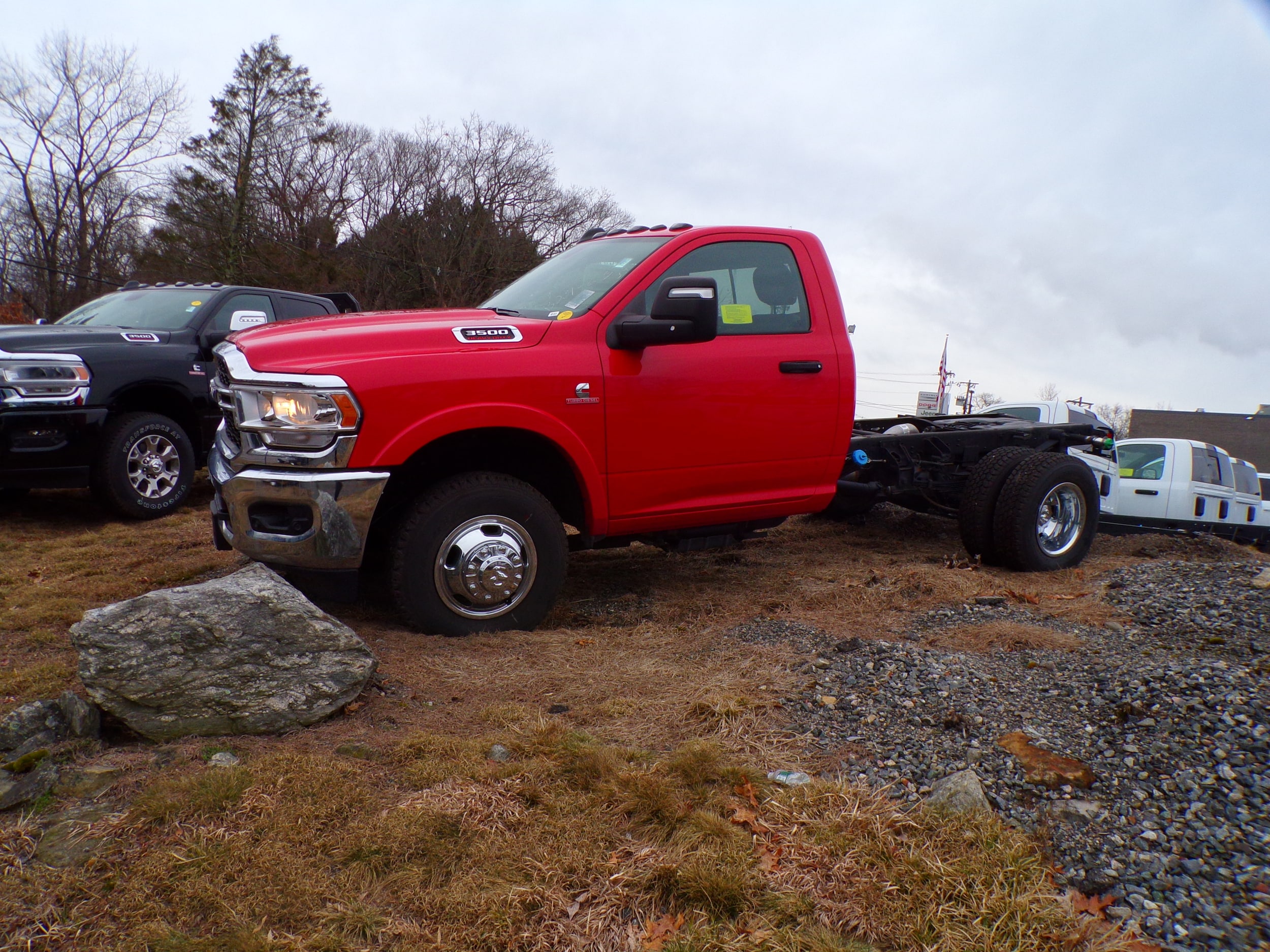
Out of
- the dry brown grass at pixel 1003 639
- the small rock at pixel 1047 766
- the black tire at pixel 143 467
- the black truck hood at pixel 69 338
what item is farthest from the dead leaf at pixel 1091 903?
the black truck hood at pixel 69 338

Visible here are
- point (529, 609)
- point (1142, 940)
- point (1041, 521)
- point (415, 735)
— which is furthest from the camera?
point (1041, 521)

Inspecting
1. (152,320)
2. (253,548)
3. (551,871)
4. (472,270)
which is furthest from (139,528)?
(472,270)

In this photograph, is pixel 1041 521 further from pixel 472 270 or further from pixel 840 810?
pixel 472 270

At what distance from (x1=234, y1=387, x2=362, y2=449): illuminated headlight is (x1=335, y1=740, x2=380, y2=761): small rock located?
1.39 m

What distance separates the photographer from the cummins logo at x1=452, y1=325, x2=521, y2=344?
4188mm

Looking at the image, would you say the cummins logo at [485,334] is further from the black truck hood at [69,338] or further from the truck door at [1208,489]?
the truck door at [1208,489]

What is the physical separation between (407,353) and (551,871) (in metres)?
2.46

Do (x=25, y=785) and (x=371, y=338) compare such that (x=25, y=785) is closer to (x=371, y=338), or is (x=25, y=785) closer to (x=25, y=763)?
(x=25, y=763)

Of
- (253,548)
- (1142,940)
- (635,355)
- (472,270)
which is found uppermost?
(472,270)

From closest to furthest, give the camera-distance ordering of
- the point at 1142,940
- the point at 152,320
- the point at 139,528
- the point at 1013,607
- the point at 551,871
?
the point at 1142,940 → the point at 551,871 → the point at 1013,607 → the point at 139,528 → the point at 152,320

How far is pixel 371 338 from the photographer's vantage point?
13.3ft

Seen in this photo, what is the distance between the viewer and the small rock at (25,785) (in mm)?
Answer: 2641

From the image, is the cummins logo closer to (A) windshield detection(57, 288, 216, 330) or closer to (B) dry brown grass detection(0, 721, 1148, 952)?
(B) dry brown grass detection(0, 721, 1148, 952)

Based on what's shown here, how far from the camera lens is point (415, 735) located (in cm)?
312
